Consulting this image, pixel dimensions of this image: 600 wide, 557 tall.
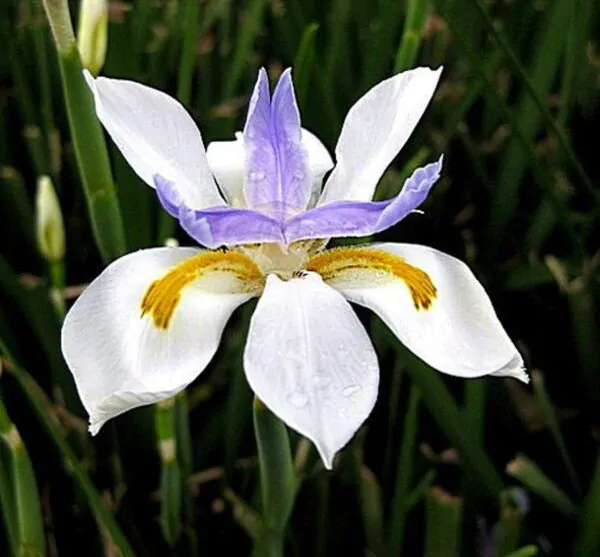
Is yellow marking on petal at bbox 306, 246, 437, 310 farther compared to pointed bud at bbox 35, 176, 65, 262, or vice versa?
pointed bud at bbox 35, 176, 65, 262

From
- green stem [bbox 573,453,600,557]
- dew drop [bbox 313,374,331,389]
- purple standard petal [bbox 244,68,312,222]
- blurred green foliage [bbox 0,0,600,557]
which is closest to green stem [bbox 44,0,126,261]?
blurred green foliage [bbox 0,0,600,557]

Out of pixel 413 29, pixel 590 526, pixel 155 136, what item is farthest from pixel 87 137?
pixel 590 526

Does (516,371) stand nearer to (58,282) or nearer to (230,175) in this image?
(230,175)

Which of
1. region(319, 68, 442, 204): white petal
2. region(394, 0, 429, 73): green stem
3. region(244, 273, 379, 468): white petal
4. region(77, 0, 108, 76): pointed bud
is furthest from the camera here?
region(394, 0, 429, 73): green stem

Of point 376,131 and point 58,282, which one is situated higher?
point 376,131

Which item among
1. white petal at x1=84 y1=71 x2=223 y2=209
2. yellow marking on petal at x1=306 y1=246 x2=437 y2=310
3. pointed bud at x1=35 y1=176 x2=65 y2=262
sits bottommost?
pointed bud at x1=35 y1=176 x2=65 y2=262

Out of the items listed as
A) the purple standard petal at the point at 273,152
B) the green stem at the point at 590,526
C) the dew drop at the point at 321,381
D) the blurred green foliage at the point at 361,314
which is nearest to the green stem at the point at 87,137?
the blurred green foliage at the point at 361,314

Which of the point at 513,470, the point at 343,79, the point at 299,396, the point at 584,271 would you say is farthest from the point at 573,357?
the point at 299,396

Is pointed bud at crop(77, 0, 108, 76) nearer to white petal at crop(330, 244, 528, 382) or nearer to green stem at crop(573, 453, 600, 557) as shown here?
white petal at crop(330, 244, 528, 382)
